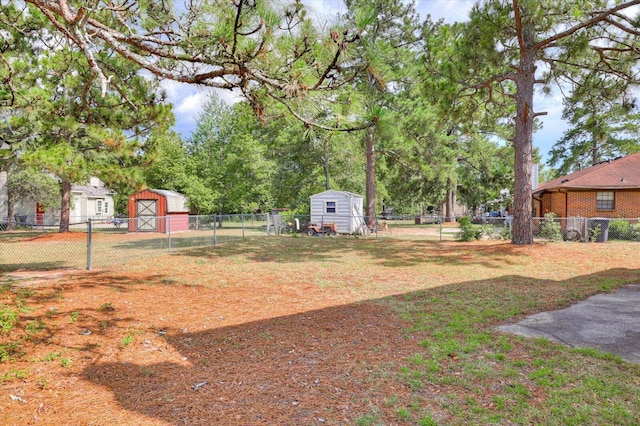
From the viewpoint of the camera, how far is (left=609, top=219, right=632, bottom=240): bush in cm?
1482

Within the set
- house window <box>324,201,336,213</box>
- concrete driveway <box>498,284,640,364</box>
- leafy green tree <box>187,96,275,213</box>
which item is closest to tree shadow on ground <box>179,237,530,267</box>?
concrete driveway <box>498,284,640,364</box>

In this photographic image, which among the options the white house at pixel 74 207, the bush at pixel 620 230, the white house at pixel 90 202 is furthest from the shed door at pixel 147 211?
the bush at pixel 620 230

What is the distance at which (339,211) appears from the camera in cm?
1991

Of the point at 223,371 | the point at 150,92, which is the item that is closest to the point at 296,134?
the point at 150,92

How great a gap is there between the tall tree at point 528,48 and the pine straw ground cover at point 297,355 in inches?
218

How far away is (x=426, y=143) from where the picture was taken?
2134 centimetres

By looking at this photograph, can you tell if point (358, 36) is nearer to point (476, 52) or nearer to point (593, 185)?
point (476, 52)

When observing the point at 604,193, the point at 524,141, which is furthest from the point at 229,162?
the point at 604,193

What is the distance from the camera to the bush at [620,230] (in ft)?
48.6

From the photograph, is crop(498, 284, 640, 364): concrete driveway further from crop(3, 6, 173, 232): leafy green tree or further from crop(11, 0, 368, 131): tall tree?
crop(3, 6, 173, 232): leafy green tree

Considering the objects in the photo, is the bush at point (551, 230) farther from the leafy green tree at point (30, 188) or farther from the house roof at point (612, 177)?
the leafy green tree at point (30, 188)

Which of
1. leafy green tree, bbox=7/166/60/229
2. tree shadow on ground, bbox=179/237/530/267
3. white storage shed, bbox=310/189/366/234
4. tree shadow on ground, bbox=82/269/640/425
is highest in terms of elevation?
leafy green tree, bbox=7/166/60/229

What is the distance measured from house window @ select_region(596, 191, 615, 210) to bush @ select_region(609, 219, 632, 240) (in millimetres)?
2724

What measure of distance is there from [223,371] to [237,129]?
3023cm
